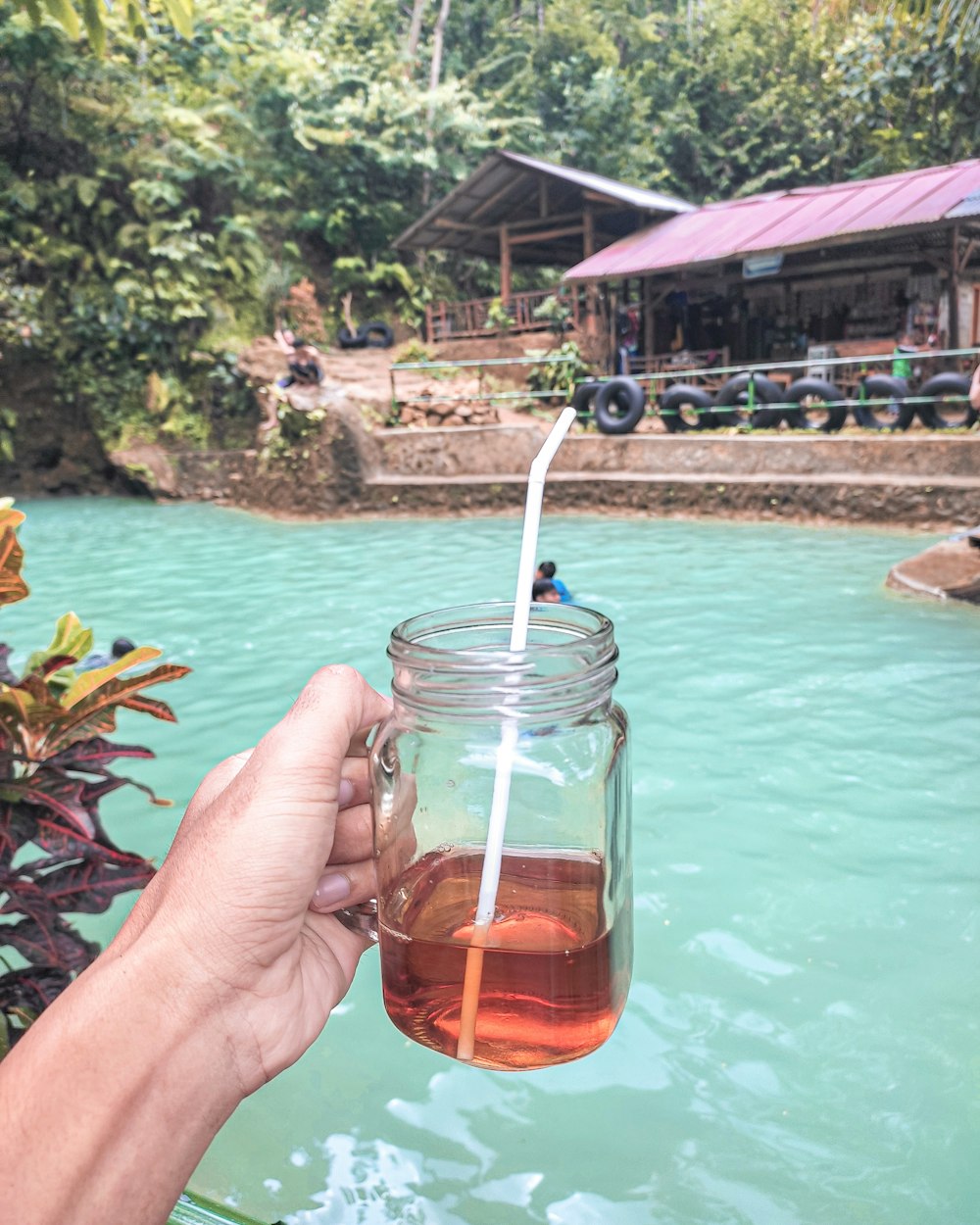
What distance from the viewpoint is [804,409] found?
1316 centimetres

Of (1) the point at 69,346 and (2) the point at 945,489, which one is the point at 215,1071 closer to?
(2) the point at 945,489

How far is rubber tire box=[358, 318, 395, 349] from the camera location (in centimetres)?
2322

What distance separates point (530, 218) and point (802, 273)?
609cm

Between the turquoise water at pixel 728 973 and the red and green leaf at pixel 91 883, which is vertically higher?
the red and green leaf at pixel 91 883

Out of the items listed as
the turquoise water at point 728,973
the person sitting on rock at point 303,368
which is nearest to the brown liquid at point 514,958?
the turquoise water at point 728,973

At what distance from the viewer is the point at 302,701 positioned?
112cm

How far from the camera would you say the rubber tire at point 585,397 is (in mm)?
14641

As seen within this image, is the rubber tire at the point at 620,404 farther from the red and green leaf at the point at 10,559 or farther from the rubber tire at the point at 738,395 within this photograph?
the red and green leaf at the point at 10,559

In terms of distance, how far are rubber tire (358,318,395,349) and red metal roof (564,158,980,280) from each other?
6368mm

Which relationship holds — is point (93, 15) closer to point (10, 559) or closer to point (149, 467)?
point (10, 559)

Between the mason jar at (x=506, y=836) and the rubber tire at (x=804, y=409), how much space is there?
1255 centimetres

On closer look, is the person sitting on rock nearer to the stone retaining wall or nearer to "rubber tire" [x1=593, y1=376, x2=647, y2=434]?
the stone retaining wall

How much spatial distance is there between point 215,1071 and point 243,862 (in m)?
0.21

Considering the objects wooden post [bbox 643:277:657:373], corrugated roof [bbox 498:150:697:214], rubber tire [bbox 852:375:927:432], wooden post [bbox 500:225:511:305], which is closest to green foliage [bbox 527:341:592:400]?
wooden post [bbox 643:277:657:373]
